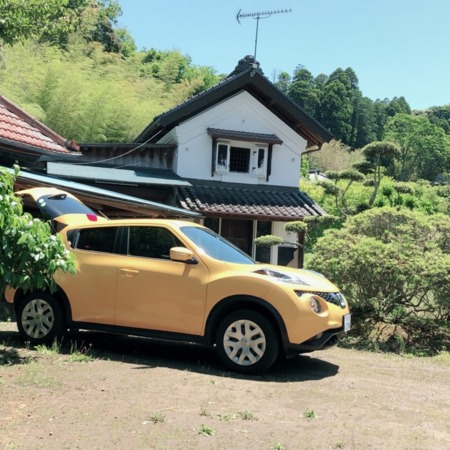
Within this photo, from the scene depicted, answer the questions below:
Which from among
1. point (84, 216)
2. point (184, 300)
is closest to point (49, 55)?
point (84, 216)

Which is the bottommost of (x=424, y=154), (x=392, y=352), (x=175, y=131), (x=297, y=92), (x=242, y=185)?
(x=392, y=352)

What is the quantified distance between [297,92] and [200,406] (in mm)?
57694

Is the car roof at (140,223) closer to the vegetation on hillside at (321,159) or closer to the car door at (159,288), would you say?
the car door at (159,288)

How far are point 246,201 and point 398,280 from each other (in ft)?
26.8

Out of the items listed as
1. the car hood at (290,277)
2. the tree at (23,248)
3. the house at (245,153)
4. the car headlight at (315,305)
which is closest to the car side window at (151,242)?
the car hood at (290,277)

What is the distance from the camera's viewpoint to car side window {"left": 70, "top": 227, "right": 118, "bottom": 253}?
631 centimetres

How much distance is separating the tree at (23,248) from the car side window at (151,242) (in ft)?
3.59

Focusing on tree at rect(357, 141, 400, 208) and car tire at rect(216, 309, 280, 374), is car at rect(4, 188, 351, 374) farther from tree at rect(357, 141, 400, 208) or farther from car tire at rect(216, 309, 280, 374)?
tree at rect(357, 141, 400, 208)

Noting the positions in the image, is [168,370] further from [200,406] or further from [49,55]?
[49,55]

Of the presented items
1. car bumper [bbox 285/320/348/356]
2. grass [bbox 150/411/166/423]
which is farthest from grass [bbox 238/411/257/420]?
car bumper [bbox 285/320/348/356]

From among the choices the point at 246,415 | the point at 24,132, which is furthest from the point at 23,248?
the point at 24,132

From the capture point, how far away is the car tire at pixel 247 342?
5.41m

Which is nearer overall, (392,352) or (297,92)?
(392,352)

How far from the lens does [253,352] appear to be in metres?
5.45
